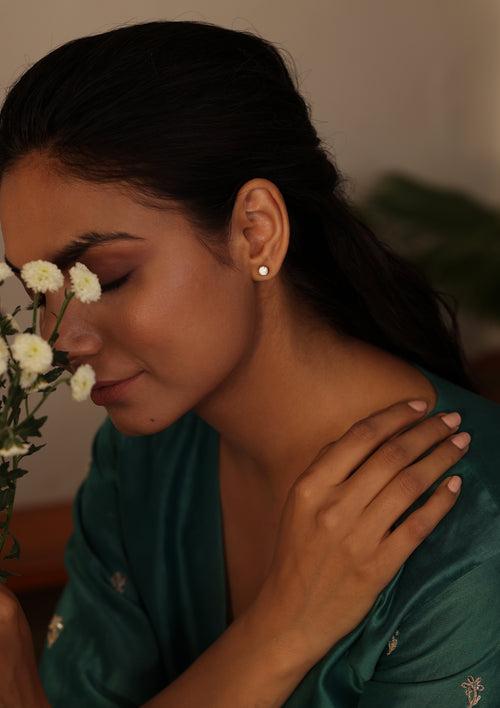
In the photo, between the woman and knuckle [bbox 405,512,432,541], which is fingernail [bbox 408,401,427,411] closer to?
the woman

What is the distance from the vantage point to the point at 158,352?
1091 millimetres

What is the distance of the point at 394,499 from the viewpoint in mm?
1070

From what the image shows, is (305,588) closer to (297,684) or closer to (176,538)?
(297,684)

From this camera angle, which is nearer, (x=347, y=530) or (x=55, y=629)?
(x=347, y=530)

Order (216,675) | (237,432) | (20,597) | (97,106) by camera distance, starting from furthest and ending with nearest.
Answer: (20,597) < (237,432) < (216,675) < (97,106)

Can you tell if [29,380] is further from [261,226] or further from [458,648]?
[458,648]

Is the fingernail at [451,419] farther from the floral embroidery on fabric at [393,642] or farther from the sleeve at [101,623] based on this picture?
the sleeve at [101,623]

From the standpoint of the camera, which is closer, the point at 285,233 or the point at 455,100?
the point at 285,233

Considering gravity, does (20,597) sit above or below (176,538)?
below

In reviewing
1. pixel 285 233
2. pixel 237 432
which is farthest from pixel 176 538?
pixel 285 233

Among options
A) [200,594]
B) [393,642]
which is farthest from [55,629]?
[393,642]

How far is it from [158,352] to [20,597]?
1115 millimetres

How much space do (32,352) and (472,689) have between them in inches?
22.0


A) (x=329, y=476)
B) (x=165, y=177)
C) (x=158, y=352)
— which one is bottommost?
(x=329, y=476)
